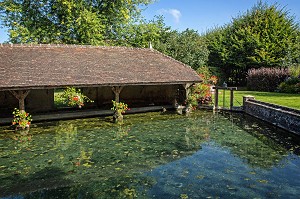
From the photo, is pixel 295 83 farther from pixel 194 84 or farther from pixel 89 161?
pixel 89 161

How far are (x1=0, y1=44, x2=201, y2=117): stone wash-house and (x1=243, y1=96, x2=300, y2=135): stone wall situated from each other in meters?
3.33

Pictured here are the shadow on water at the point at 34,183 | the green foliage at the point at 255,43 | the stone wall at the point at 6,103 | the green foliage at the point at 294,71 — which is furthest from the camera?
the green foliage at the point at 255,43

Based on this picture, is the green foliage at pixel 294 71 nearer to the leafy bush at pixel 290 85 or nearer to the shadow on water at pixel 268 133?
the leafy bush at pixel 290 85

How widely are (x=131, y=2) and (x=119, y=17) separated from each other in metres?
1.89

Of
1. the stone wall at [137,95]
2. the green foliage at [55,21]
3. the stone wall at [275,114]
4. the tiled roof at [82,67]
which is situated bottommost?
the stone wall at [275,114]

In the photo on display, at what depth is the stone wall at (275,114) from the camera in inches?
437

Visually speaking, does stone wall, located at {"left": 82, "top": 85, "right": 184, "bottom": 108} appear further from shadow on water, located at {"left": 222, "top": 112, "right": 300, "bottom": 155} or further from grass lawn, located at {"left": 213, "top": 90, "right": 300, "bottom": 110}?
shadow on water, located at {"left": 222, "top": 112, "right": 300, "bottom": 155}

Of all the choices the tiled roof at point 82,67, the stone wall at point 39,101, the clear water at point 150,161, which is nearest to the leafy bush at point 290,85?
the tiled roof at point 82,67

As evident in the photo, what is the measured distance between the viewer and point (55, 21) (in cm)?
2498

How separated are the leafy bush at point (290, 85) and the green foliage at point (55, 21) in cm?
1529

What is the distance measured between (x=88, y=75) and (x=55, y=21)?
532 inches

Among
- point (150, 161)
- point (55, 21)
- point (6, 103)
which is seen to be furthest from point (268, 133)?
point (55, 21)

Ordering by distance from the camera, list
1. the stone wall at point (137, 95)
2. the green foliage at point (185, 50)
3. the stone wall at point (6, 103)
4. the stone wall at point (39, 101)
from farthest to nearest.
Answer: the green foliage at point (185, 50) → the stone wall at point (137, 95) → the stone wall at point (39, 101) → the stone wall at point (6, 103)

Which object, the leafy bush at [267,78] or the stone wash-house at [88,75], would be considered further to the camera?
the leafy bush at [267,78]
